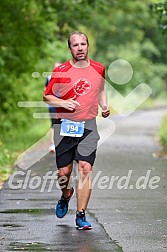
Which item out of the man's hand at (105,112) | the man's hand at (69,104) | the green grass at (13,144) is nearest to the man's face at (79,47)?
the man's hand at (69,104)

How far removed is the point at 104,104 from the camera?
924cm

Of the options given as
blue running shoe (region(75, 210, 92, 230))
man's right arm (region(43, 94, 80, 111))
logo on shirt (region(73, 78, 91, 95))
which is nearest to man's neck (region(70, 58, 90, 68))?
logo on shirt (region(73, 78, 91, 95))

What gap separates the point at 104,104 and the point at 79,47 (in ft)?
2.26

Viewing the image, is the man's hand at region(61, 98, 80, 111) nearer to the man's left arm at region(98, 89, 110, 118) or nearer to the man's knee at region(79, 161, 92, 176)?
the man's left arm at region(98, 89, 110, 118)

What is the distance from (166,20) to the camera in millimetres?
16562

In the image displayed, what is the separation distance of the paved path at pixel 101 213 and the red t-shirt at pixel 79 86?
1225mm

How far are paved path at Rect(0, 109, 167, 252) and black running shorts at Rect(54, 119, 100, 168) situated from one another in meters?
0.72

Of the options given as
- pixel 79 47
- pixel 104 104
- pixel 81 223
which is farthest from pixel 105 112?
pixel 81 223

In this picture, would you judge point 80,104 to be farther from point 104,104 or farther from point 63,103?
point 104,104

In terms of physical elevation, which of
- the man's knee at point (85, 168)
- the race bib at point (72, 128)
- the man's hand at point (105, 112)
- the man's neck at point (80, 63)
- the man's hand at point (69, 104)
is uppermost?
the man's neck at point (80, 63)

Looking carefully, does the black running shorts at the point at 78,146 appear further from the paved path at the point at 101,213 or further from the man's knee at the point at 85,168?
the paved path at the point at 101,213

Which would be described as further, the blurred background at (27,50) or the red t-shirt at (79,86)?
the blurred background at (27,50)

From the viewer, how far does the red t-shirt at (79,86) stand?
9.09 m

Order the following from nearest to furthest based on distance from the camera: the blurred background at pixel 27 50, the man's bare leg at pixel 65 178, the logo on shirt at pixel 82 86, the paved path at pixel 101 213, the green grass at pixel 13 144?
1. the paved path at pixel 101 213
2. the logo on shirt at pixel 82 86
3. the man's bare leg at pixel 65 178
4. the green grass at pixel 13 144
5. the blurred background at pixel 27 50
